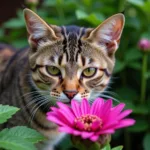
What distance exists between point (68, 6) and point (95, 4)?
0.72 feet

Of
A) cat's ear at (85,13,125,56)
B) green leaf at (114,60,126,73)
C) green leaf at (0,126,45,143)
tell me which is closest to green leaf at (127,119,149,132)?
green leaf at (114,60,126,73)

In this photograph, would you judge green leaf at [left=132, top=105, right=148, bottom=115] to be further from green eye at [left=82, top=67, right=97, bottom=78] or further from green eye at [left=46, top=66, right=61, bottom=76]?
green eye at [left=46, top=66, right=61, bottom=76]

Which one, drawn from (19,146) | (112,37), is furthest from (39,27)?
(19,146)

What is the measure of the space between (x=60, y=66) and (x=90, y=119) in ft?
2.08

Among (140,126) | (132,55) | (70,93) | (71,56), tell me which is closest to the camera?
(70,93)

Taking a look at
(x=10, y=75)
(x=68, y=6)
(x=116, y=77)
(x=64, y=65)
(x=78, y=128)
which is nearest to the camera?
(x=78, y=128)

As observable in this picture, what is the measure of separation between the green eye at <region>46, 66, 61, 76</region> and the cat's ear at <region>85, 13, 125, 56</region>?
20cm

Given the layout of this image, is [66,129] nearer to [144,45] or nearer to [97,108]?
[97,108]

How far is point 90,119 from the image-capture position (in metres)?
1.29

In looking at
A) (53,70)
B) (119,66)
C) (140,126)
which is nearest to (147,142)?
(140,126)

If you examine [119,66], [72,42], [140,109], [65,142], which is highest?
[72,42]

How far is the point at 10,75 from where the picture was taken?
2.40 meters

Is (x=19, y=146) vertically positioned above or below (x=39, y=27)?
below

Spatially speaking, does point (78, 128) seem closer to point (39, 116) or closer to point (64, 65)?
point (64, 65)
